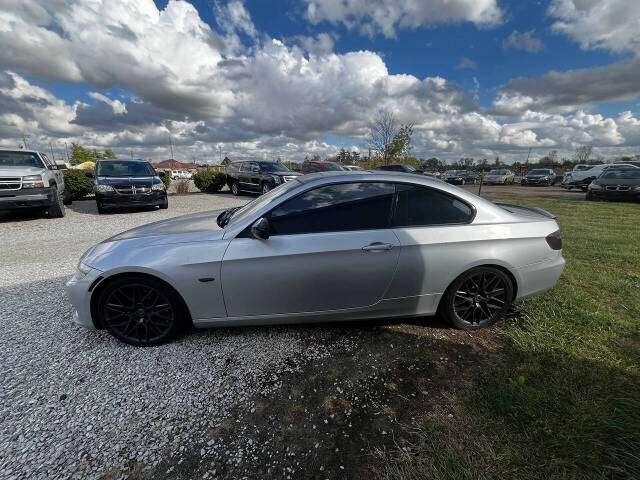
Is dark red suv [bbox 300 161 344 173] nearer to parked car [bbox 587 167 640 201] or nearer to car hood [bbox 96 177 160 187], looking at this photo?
car hood [bbox 96 177 160 187]

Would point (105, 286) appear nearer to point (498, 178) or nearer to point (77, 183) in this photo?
point (77, 183)

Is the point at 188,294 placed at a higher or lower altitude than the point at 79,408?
higher

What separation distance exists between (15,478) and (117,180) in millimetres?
8824

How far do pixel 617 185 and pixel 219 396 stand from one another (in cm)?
1646

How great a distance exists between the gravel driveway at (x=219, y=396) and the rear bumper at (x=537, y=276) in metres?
0.69

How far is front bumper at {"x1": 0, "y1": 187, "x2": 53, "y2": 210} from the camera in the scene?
6695 mm

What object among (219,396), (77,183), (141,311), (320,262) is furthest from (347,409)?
(77,183)

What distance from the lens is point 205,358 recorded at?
2.39 meters

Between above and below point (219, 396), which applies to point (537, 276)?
above

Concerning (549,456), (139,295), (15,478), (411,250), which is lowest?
(15,478)

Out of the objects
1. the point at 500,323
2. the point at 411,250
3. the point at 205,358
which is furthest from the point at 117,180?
the point at 500,323

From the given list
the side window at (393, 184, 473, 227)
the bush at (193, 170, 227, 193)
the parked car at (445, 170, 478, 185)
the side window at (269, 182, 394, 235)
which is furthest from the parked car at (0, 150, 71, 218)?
the parked car at (445, 170, 478, 185)

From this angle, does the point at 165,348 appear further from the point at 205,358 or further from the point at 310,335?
the point at 310,335

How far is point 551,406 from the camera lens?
1.83 metres
